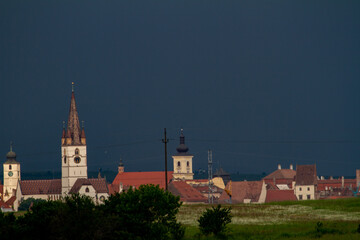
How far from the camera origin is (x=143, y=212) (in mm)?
46719

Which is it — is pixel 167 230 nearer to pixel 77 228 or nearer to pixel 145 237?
pixel 145 237

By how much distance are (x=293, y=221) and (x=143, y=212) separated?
1896 cm

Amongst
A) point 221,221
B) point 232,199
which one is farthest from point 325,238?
point 232,199

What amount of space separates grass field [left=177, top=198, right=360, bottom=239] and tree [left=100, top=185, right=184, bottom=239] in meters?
5.10

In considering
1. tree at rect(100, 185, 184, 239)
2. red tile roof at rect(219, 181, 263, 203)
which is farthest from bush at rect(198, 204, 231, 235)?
red tile roof at rect(219, 181, 263, 203)

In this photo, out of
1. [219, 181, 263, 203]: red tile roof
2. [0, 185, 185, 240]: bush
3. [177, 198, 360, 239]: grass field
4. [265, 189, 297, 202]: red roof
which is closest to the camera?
[0, 185, 185, 240]: bush

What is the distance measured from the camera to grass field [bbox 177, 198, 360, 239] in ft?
170

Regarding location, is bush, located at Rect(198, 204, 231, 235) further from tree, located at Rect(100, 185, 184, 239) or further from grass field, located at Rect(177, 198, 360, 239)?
tree, located at Rect(100, 185, 184, 239)

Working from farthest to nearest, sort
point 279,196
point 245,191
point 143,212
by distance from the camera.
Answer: point 245,191, point 279,196, point 143,212

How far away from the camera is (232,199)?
179000mm

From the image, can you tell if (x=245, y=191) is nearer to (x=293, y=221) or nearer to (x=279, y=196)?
(x=279, y=196)

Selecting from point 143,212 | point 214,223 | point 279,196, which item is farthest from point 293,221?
point 279,196

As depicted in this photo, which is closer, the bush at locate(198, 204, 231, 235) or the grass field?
the grass field

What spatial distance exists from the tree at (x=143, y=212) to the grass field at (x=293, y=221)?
5.10 m
